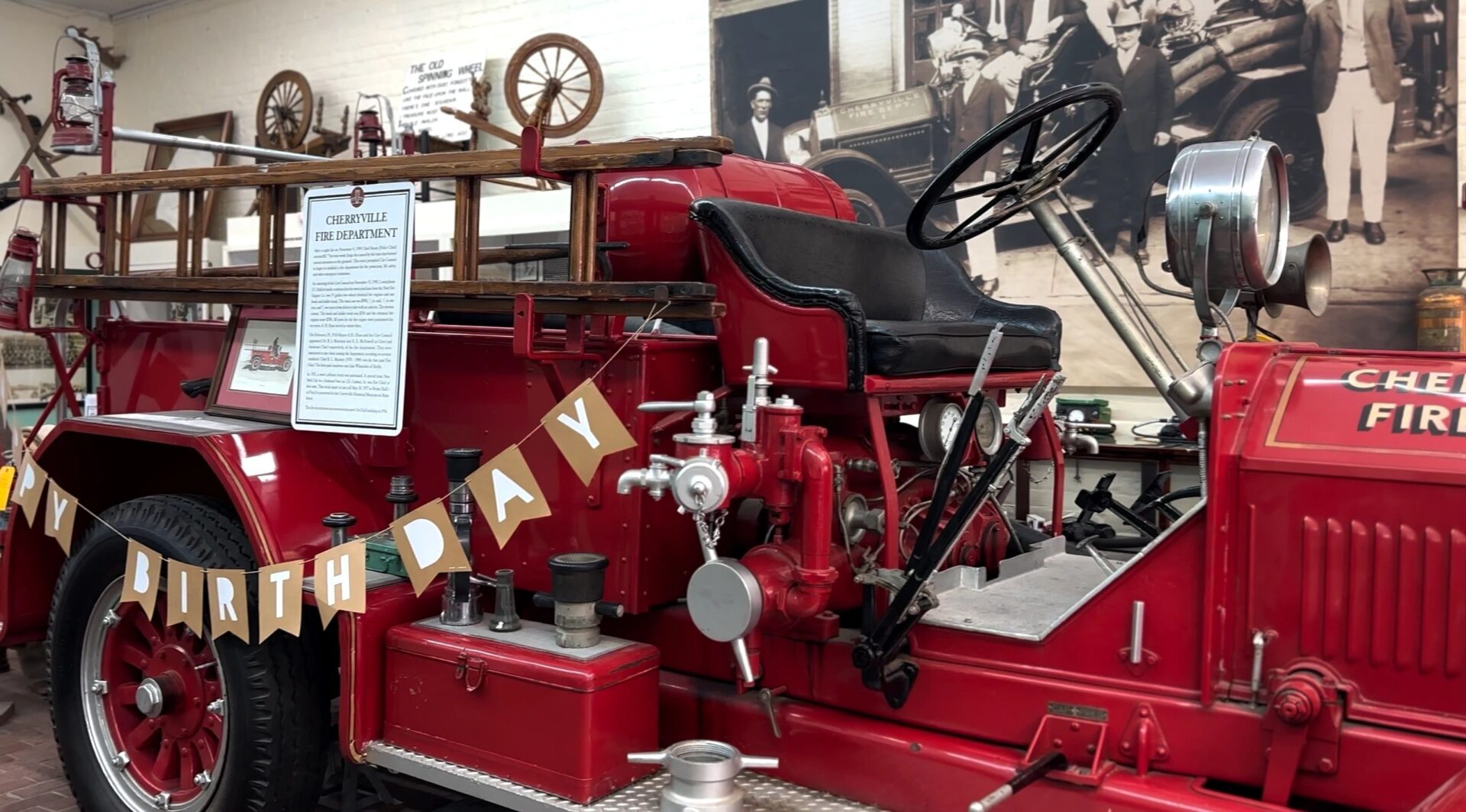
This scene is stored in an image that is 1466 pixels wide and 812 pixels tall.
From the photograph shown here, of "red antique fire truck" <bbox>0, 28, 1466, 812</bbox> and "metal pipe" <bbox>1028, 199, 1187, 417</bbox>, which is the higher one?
"metal pipe" <bbox>1028, 199, 1187, 417</bbox>

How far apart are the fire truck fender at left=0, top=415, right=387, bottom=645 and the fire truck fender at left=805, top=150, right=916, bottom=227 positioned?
3664 millimetres

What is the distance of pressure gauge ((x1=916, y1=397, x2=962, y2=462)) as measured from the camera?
2549mm

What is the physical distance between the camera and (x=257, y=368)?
284cm

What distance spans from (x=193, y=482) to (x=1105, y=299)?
239 centimetres

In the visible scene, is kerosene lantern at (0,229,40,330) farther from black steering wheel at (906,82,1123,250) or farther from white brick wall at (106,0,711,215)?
white brick wall at (106,0,711,215)

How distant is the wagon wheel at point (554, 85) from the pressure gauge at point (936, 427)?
4479 mm

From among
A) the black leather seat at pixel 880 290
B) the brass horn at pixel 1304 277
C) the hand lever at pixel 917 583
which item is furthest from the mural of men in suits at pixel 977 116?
the hand lever at pixel 917 583

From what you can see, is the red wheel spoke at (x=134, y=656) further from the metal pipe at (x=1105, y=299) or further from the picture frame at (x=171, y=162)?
the picture frame at (x=171, y=162)

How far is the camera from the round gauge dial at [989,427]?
265cm

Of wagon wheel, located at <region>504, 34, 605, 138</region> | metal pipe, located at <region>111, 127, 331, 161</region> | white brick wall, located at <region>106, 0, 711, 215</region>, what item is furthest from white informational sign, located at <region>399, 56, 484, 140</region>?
metal pipe, located at <region>111, 127, 331, 161</region>

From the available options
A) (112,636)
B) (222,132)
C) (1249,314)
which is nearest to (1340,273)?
(1249,314)

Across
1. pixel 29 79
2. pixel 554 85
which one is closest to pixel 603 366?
pixel 554 85

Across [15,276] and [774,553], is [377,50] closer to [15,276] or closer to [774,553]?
[15,276]

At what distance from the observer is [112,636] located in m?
2.81
